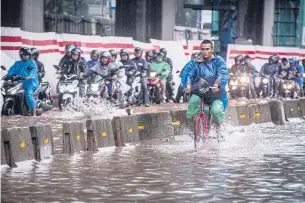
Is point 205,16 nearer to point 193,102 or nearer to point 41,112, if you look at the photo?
point 41,112

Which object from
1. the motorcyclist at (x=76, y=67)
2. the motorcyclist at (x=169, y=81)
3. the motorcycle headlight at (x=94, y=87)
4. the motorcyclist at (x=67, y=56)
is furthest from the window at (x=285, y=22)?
the motorcyclist at (x=67, y=56)

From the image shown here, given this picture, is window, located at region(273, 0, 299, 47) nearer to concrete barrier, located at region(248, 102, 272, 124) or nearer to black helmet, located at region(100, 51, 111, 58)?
black helmet, located at region(100, 51, 111, 58)

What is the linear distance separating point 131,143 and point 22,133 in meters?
4.62

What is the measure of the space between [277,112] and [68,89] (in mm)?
5577

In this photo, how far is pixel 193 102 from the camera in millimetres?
20922

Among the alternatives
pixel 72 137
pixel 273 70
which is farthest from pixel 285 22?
pixel 72 137

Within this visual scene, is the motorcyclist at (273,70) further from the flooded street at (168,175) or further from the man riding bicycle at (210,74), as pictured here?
the man riding bicycle at (210,74)

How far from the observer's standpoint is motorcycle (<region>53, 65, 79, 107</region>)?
30234 millimetres

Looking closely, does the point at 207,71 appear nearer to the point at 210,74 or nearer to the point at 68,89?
the point at 210,74

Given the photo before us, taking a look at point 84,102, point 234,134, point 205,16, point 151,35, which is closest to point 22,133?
point 234,134

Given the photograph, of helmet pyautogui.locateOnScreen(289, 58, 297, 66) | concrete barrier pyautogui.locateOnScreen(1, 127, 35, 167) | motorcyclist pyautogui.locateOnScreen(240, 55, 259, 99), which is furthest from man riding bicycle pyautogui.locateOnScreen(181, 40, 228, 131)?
helmet pyautogui.locateOnScreen(289, 58, 297, 66)

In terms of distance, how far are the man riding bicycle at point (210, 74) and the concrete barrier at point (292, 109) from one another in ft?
30.7

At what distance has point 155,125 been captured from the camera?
2305 centimetres

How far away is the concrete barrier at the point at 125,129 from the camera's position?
68.2ft
